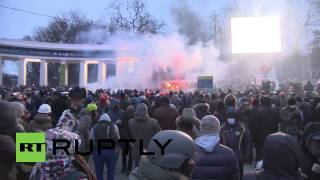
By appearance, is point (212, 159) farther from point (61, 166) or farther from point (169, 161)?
point (169, 161)

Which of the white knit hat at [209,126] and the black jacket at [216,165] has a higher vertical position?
the white knit hat at [209,126]

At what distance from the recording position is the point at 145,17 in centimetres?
5438

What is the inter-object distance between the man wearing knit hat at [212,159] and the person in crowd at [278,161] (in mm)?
328

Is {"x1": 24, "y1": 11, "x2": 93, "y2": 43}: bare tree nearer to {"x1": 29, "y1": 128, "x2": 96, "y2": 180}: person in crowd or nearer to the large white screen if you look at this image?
the large white screen

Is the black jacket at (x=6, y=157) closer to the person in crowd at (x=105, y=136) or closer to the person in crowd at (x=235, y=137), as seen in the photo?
the person in crowd at (x=235, y=137)

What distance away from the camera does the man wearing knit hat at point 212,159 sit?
4.45m

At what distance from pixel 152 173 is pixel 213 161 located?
2.05 metres

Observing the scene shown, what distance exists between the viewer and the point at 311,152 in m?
4.80

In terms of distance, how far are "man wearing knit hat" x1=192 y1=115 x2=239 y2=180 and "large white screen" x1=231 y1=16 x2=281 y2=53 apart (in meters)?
27.4

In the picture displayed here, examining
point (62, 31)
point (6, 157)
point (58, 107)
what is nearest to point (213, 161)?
point (6, 157)

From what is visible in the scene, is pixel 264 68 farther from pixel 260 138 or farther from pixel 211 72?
pixel 260 138

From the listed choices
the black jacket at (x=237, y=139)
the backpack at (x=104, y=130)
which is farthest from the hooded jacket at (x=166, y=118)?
the black jacket at (x=237, y=139)

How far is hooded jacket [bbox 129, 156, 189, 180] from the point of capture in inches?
98.5

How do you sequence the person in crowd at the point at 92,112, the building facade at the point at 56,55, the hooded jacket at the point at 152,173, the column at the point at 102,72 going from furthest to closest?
1. the column at the point at 102,72
2. the building facade at the point at 56,55
3. the person in crowd at the point at 92,112
4. the hooded jacket at the point at 152,173
